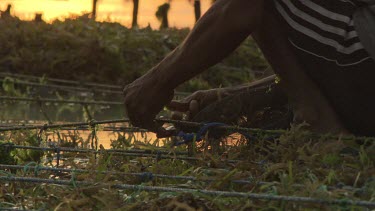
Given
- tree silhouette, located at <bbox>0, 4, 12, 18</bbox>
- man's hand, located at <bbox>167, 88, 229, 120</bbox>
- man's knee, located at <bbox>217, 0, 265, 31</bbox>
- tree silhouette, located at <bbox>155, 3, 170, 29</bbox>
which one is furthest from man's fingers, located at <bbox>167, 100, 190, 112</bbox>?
tree silhouette, located at <bbox>155, 3, 170, 29</bbox>

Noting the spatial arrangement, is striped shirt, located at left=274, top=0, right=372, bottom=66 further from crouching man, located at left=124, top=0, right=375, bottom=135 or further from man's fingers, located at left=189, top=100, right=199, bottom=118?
man's fingers, located at left=189, top=100, right=199, bottom=118

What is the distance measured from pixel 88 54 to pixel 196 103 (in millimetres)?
8087

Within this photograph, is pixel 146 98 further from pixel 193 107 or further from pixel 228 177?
pixel 228 177

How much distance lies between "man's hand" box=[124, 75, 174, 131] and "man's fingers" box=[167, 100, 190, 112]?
129mm

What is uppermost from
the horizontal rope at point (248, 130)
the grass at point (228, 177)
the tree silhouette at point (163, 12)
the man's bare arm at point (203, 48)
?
the tree silhouette at point (163, 12)

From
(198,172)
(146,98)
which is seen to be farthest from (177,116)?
(198,172)

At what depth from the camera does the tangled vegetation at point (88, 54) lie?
396 inches

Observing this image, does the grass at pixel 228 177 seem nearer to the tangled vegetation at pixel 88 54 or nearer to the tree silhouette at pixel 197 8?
the tangled vegetation at pixel 88 54

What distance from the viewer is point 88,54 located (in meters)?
10.4

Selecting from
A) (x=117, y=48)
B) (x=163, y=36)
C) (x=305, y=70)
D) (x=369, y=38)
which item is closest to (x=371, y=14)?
(x=369, y=38)

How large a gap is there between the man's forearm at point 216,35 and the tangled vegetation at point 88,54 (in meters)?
7.17

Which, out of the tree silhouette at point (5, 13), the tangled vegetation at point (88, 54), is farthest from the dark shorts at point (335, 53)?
the tree silhouette at point (5, 13)

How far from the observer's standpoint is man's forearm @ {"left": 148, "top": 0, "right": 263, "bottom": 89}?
207cm

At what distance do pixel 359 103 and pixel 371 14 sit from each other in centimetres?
24
